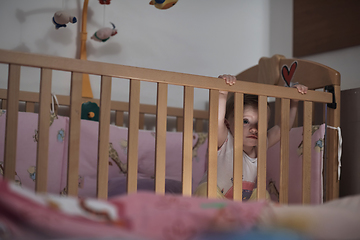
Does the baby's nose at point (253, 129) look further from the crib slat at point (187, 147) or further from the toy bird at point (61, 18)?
the toy bird at point (61, 18)

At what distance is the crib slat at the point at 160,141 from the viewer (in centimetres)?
96

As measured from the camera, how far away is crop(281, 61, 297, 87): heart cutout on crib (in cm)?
151

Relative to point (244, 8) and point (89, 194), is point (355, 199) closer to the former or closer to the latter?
point (89, 194)

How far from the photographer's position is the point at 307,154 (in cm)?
122

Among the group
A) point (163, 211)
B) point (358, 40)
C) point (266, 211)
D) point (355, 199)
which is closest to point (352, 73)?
point (358, 40)

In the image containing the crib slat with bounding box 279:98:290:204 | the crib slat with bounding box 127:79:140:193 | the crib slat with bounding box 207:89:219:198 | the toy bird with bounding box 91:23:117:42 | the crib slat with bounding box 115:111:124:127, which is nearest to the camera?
the crib slat with bounding box 127:79:140:193

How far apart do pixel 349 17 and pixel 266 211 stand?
138 centimetres

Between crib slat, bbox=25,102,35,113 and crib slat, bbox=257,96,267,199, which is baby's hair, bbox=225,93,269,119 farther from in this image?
crib slat, bbox=25,102,35,113

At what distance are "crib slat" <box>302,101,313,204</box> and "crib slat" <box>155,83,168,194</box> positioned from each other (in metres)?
0.51

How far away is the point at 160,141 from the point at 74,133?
0.22m

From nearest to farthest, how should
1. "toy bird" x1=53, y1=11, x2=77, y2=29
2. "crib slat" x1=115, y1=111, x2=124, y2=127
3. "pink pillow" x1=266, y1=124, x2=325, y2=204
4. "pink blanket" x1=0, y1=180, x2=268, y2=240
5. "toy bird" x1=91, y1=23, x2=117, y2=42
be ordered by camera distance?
1. "pink blanket" x1=0, y1=180, x2=268, y2=240
2. "pink pillow" x1=266, y1=124, x2=325, y2=204
3. "toy bird" x1=53, y1=11, x2=77, y2=29
4. "toy bird" x1=91, y1=23, x2=117, y2=42
5. "crib slat" x1=115, y1=111, x2=124, y2=127

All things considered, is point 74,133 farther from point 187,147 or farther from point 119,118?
point 119,118

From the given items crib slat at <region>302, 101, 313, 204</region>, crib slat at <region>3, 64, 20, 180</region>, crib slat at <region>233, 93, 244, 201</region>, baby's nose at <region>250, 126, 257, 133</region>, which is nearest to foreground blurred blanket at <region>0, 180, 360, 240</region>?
crib slat at <region>3, 64, 20, 180</region>

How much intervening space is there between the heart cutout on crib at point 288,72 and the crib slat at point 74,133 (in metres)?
0.94
